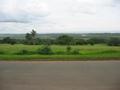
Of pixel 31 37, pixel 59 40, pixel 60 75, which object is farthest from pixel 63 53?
pixel 31 37

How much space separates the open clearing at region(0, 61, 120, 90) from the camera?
14.8 feet

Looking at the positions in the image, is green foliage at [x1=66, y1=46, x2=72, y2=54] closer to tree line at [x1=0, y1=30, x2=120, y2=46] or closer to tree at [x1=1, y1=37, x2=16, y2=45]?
tree line at [x1=0, y1=30, x2=120, y2=46]

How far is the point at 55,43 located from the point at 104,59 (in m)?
0.84

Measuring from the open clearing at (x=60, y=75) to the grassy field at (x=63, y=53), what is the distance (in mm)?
82

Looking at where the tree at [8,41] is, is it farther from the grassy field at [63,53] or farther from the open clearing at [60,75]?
the open clearing at [60,75]

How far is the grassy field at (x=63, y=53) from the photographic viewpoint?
16.5 ft

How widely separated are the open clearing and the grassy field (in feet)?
0.27

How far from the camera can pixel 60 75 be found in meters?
4.77

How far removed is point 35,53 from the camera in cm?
507

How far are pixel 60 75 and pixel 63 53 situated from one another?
44 centimetres

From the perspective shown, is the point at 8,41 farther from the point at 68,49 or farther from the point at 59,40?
the point at 68,49

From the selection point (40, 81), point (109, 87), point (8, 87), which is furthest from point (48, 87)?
point (109, 87)

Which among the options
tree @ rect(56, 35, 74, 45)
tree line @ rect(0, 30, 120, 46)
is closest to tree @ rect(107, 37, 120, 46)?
tree line @ rect(0, 30, 120, 46)

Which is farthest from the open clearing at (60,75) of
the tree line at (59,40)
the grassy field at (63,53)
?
the tree line at (59,40)
